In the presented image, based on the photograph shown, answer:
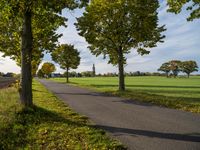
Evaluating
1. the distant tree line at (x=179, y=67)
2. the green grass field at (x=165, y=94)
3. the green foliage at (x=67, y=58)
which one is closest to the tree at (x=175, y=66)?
the distant tree line at (x=179, y=67)

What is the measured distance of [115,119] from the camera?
1295cm

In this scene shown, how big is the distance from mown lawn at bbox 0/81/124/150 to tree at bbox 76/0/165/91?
1807 cm

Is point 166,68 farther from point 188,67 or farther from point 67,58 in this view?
point 67,58

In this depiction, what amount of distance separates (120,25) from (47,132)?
71.5 ft

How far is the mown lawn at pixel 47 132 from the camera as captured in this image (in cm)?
866

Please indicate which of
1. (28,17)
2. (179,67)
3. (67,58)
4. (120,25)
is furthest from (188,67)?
(28,17)

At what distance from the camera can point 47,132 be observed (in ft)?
33.6

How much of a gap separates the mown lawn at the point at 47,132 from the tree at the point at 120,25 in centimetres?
1807

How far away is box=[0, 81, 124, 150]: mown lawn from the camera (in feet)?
28.4

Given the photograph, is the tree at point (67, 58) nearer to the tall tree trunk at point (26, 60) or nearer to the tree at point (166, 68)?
the tall tree trunk at point (26, 60)

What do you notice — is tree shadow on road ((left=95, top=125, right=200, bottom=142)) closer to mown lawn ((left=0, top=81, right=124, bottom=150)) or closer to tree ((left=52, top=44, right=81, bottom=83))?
mown lawn ((left=0, top=81, right=124, bottom=150))

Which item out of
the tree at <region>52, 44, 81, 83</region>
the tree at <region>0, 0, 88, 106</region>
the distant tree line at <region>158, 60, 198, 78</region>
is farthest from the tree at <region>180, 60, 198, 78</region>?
the tree at <region>0, 0, 88, 106</region>

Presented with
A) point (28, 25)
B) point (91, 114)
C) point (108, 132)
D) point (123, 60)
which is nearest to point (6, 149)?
point (108, 132)

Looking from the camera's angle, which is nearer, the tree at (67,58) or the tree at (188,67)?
the tree at (67,58)
